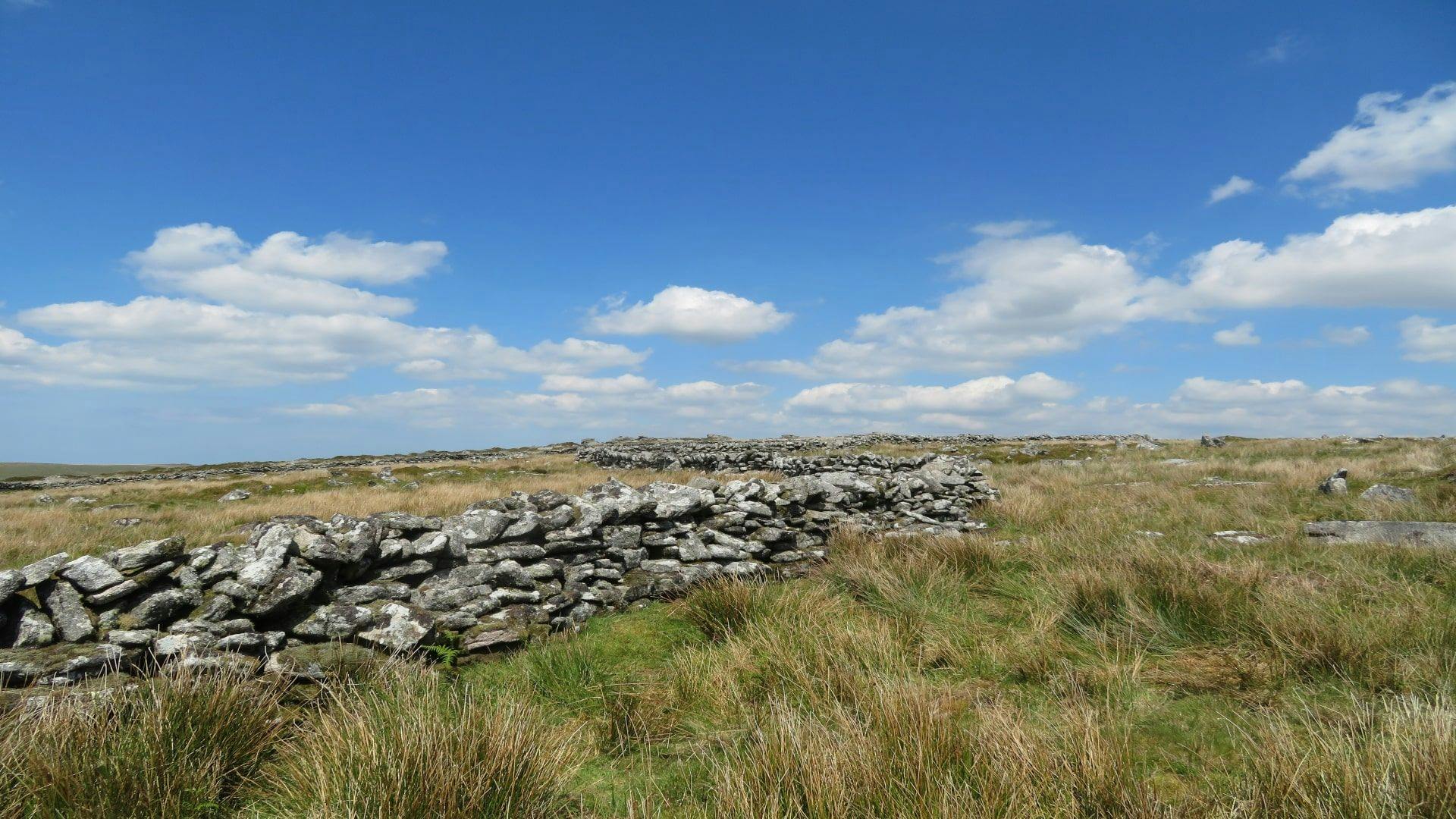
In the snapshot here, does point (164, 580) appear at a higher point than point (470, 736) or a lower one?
higher

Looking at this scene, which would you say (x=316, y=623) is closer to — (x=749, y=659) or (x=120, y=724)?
(x=120, y=724)

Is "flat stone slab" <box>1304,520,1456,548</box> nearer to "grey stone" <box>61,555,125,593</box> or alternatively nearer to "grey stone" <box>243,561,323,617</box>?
"grey stone" <box>243,561,323,617</box>

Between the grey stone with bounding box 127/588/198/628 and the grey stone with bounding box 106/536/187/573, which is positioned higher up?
the grey stone with bounding box 106/536/187/573

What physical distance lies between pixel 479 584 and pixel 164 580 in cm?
216

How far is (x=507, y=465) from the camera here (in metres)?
31.0

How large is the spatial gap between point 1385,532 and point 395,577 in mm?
11607

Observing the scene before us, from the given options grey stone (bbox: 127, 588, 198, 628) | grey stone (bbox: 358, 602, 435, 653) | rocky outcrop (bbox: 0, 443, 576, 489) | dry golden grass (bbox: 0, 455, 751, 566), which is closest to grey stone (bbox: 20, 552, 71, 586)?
grey stone (bbox: 127, 588, 198, 628)

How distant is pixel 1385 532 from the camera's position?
8.30m

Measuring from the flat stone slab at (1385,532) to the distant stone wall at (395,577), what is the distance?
642 cm

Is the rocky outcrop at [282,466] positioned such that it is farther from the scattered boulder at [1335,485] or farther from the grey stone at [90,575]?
the scattered boulder at [1335,485]

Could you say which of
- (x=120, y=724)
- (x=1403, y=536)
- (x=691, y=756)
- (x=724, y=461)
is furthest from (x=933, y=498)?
(x=724, y=461)

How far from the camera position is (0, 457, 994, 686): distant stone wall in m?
4.05

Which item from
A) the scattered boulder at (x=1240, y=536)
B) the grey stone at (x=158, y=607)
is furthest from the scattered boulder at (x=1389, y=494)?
the grey stone at (x=158, y=607)

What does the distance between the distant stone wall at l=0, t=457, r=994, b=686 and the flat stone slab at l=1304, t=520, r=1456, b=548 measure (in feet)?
21.0
